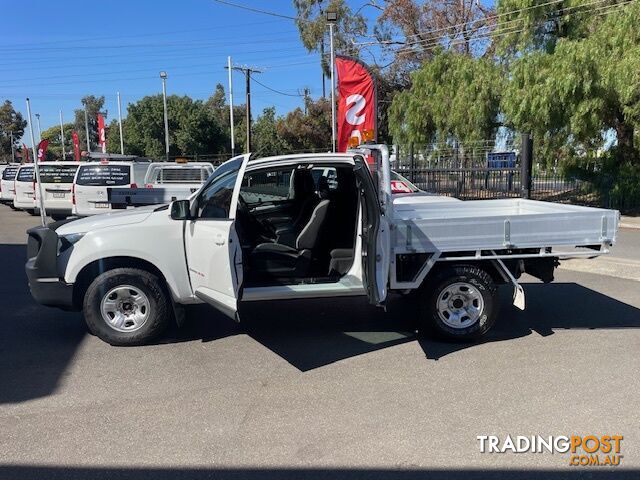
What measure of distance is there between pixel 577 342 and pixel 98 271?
481cm

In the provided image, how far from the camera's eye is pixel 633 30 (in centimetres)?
1631

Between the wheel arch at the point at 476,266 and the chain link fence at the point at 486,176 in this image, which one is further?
the chain link fence at the point at 486,176

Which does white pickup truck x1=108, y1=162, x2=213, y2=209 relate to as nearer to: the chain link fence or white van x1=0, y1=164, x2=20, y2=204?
the chain link fence

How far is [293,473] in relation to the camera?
3.30 m

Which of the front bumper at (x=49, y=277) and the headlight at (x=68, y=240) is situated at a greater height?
the headlight at (x=68, y=240)

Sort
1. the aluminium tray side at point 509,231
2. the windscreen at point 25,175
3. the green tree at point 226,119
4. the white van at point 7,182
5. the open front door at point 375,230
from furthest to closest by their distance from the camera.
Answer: the green tree at point 226,119, the white van at point 7,182, the windscreen at point 25,175, the aluminium tray side at point 509,231, the open front door at point 375,230

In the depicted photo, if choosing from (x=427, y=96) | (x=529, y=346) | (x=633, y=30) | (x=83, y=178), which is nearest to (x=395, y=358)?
(x=529, y=346)

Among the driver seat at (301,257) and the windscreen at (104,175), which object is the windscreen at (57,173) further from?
the driver seat at (301,257)

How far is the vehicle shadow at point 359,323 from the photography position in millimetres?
5449

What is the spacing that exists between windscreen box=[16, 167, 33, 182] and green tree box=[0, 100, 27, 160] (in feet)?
308

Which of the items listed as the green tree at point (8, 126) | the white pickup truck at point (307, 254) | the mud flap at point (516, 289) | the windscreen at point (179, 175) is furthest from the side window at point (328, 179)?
the green tree at point (8, 126)

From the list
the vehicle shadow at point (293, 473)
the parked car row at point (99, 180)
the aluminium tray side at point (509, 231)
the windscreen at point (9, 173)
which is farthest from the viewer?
the windscreen at point (9, 173)

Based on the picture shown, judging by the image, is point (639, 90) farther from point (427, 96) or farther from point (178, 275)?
point (178, 275)

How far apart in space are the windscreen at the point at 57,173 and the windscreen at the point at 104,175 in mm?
1926
